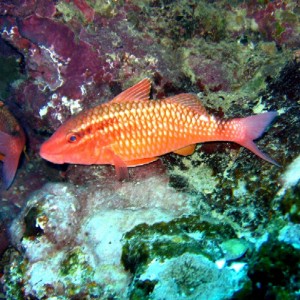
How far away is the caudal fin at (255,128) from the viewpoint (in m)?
2.96

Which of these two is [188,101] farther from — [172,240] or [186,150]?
[172,240]

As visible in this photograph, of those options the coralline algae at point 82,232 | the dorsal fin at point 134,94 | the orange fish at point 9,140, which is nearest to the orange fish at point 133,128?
the dorsal fin at point 134,94

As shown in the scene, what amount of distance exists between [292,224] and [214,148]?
56.8 inches

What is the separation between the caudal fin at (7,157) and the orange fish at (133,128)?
2.05 m

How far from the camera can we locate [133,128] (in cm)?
330

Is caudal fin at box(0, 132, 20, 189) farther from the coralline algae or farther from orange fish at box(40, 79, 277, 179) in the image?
orange fish at box(40, 79, 277, 179)

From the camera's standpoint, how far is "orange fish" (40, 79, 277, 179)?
3.28 m

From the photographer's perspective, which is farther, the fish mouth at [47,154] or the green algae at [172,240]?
the fish mouth at [47,154]

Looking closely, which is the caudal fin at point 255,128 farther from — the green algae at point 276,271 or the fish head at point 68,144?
the fish head at point 68,144

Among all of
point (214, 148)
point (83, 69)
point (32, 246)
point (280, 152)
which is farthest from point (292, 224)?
point (83, 69)

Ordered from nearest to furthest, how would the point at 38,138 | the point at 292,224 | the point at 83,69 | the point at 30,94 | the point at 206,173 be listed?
the point at 292,224
the point at 206,173
the point at 83,69
the point at 30,94
the point at 38,138

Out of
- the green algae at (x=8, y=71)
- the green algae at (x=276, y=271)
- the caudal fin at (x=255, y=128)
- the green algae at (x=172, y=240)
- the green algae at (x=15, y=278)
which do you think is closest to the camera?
the green algae at (x=276, y=271)

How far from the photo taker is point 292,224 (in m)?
2.45

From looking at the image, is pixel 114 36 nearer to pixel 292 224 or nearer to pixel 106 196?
pixel 106 196
